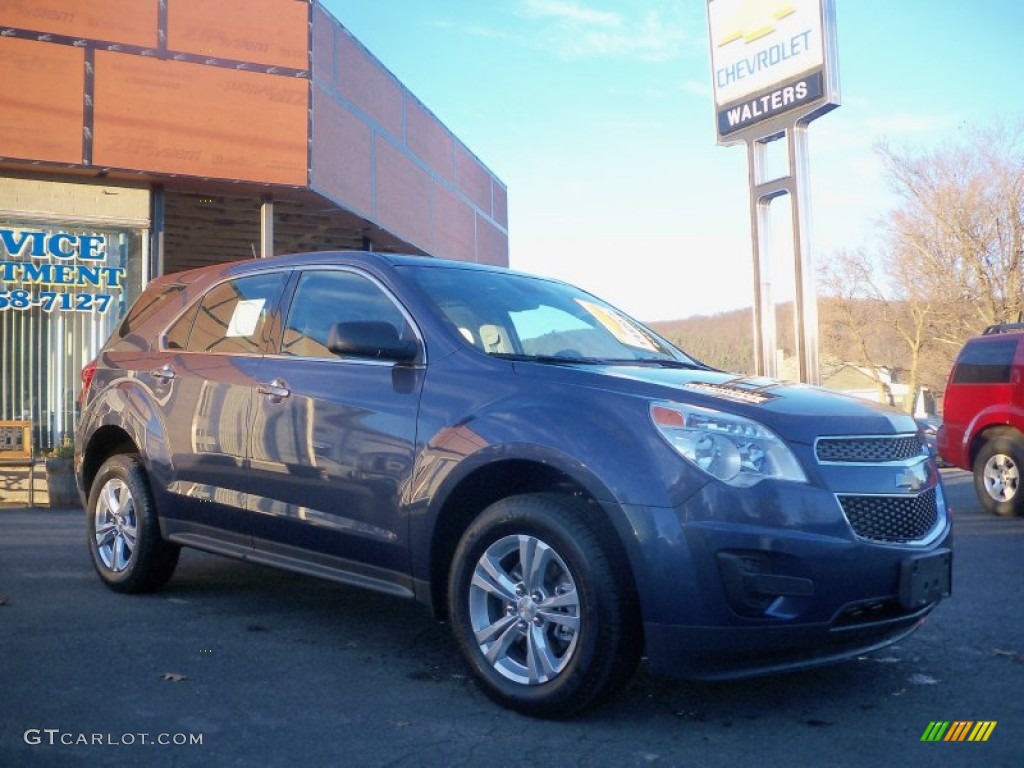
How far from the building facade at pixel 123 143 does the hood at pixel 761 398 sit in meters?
10.1

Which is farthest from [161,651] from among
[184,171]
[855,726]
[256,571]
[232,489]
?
[184,171]

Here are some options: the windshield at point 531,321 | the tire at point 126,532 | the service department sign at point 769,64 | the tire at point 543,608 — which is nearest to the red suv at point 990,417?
the service department sign at point 769,64

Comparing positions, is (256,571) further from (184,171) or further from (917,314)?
(917,314)

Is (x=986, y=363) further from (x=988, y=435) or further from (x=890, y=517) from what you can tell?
(x=890, y=517)

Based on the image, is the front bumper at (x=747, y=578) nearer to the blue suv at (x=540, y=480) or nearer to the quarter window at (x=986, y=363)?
the blue suv at (x=540, y=480)

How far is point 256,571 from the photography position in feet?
20.8

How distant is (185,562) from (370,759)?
3923 mm

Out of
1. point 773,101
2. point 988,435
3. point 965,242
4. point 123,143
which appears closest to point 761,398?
point 988,435

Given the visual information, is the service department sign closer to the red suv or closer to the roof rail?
the roof rail

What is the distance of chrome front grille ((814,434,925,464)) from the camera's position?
3.44m

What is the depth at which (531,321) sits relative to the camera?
4559 millimetres

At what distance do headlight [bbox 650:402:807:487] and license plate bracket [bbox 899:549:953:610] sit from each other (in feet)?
1.69

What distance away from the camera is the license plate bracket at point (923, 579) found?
11.3 ft

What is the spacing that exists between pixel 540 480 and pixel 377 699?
102cm
